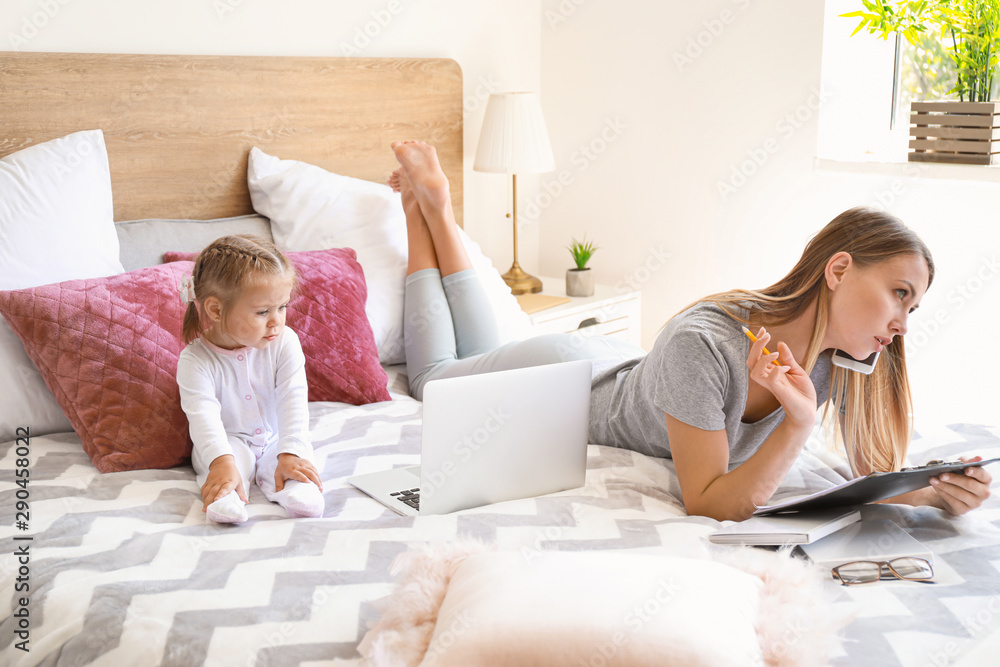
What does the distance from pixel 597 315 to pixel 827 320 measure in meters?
1.40

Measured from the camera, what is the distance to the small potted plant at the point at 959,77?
225cm

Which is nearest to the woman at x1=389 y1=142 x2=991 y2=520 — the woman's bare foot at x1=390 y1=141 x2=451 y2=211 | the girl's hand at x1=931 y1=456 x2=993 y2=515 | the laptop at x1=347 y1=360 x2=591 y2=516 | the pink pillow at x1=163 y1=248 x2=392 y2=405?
the girl's hand at x1=931 y1=456 x2=993 y2=515

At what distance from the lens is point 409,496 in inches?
53.6

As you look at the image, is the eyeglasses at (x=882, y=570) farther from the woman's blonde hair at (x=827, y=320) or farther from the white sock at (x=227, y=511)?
the white sock at (x=227, y=511)

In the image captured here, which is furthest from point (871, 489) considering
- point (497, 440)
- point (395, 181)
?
point (395, 181)

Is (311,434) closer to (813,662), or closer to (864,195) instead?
(813,662)

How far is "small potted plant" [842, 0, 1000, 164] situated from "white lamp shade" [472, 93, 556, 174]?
39.2 inches

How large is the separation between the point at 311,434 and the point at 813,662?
3.45 ft

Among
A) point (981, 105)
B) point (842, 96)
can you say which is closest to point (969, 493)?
point (981, 105)

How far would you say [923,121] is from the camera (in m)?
2.37

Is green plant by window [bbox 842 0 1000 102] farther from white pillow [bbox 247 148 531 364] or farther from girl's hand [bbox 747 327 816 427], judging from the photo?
girl's hand [bbox 747 327 816 427]

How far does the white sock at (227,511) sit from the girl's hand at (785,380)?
0.78 meters

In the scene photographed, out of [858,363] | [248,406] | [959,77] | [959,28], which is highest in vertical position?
[959,28]

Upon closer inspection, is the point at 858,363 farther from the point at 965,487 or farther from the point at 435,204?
the point at 435,204
